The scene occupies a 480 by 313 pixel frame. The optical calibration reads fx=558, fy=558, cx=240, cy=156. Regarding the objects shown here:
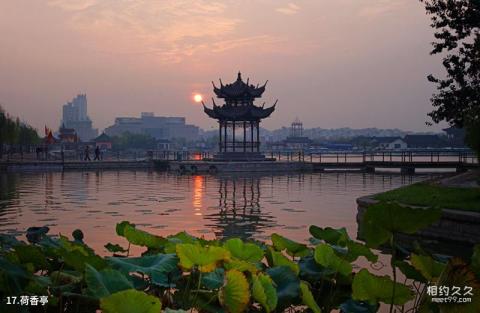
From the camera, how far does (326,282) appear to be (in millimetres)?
3047

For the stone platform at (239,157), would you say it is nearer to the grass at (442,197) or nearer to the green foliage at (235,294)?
the grass at (442,197)

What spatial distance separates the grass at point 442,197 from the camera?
11398 millimetres

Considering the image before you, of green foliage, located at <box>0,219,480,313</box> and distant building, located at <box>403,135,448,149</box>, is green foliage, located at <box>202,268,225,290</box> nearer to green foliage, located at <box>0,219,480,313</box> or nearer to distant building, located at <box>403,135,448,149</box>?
green foliage, located at <box>0,219,480,313</box>

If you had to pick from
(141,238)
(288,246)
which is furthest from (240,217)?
(141,238)

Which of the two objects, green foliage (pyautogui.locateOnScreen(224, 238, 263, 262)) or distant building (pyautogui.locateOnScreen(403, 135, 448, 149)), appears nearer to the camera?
green foliage (pyautogui.locateOnScreen(224, 238, 263, 262))

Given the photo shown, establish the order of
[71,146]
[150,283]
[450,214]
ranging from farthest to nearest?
[71,146], [450,214], [150,283]

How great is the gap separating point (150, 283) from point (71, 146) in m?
89.9

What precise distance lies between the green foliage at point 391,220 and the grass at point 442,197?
8.52 meters

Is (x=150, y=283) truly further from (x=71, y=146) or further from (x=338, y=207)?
(x=71, y=146)

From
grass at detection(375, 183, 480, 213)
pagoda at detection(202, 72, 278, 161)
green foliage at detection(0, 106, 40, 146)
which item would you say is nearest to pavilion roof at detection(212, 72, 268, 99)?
pagoda at detection(202, 72, 278, 161)

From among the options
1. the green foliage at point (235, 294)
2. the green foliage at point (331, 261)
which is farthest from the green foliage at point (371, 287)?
the green foliage at point (235, 294)

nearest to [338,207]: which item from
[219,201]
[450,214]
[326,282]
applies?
[219,201]

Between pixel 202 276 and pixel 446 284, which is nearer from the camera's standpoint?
pixel 446 284

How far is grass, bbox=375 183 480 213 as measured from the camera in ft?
37.4
